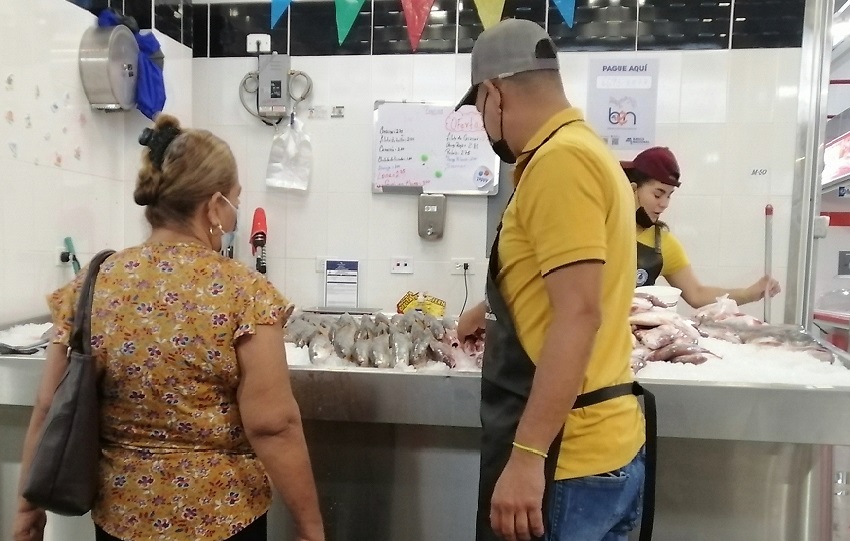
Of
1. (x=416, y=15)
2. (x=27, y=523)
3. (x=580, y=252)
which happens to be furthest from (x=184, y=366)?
(x=416, y=15)

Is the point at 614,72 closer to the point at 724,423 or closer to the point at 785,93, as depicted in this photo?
the point at 785,93

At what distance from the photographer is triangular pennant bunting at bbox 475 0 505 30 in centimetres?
341

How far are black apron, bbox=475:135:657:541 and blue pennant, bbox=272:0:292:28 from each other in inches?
108

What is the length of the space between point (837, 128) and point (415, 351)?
5122 millimetres

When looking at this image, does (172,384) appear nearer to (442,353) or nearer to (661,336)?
(442,353)

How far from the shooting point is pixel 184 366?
1.29 metres

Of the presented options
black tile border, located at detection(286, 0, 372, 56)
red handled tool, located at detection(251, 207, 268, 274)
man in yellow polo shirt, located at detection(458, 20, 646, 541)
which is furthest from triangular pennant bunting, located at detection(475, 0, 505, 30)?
man in yellow polo shirt, located at detection(458, 20, 646, 541)

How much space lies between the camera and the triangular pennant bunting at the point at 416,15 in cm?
348

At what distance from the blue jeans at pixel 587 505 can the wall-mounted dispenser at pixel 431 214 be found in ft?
7.62

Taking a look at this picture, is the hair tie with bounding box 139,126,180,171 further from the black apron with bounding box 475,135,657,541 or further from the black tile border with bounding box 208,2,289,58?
the black tile border with bounding box 208,2,289,58

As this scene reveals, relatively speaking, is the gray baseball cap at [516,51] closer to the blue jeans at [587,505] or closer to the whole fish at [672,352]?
the blue jeans at [587,505]

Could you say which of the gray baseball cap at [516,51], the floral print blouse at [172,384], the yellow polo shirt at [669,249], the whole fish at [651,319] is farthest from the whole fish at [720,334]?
the floral print blouse at [172,384]

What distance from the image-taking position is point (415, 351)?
77.5 inches

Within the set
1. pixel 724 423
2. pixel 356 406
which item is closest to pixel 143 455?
pixel 356 406
